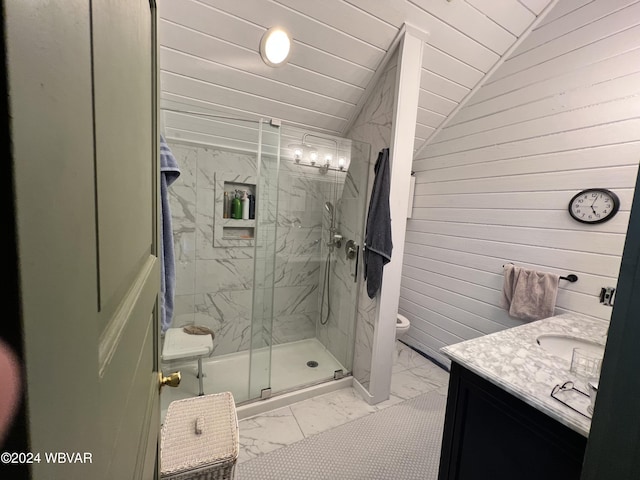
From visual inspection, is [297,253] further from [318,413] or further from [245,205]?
[318,413]

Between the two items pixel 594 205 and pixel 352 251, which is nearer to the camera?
pixel 594 205

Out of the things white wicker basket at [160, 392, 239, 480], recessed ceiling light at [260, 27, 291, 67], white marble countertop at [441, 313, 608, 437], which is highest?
recessed ceiling light at [260, 27, 291, 67]

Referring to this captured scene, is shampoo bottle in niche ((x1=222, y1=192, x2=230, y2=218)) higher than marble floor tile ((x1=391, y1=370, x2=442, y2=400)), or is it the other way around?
shampoo bottle in niche ((x1=222, y1=192, x2=230, y2=218))

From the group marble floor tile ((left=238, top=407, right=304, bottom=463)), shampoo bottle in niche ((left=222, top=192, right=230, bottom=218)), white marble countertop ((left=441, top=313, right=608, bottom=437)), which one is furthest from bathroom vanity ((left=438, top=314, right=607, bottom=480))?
shampoo bottle in niche ((left=222, top=192, right=230, bottom=218))

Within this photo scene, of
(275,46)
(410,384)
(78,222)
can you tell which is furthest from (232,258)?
(78,222)

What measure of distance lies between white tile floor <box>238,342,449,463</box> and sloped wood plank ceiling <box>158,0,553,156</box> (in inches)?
86.9

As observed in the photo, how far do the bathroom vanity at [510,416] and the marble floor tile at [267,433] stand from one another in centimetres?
95

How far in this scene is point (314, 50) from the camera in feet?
5.70

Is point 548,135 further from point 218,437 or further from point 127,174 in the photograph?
point 218,437

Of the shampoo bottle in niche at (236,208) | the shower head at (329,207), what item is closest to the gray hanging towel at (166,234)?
the shampoo bottle in niche at (236,208)

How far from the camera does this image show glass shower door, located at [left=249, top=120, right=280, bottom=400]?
6.86 ft

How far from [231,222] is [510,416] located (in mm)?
2256

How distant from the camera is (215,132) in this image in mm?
2143

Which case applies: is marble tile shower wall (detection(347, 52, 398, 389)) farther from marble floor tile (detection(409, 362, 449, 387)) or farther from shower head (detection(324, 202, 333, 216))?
marble floor tile (detection(409, 362, 449, 387))
